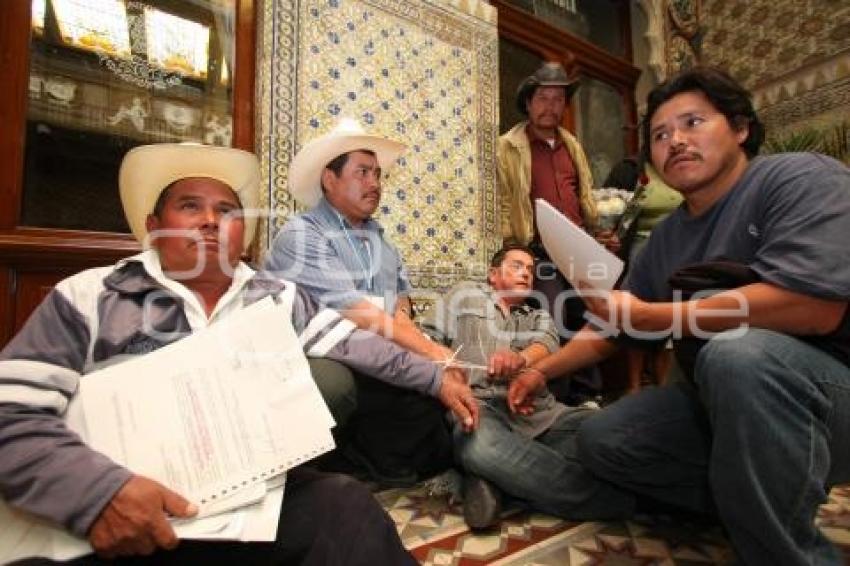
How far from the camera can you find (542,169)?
3.00 m

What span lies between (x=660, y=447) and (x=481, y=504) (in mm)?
512

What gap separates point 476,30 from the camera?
3.07 meters

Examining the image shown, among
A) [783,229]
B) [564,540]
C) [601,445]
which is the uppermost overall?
[783,229]

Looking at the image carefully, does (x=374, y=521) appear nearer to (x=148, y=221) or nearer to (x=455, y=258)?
(x=148, y=221)

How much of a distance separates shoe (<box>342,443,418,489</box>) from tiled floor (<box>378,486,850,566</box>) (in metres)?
0.19

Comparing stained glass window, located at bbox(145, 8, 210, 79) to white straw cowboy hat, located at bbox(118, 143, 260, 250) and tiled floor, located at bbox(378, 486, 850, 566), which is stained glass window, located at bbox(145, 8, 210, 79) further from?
tiled floor, located at bbox(378, 486, 850, 566)

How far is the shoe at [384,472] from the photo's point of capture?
1738 millimetres

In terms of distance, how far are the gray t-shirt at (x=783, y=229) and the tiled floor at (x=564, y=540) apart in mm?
608

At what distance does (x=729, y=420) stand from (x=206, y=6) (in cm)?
266

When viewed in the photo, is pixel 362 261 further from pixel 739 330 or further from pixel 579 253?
pixel 739 330

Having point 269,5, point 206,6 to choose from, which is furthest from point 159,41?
point 269,5

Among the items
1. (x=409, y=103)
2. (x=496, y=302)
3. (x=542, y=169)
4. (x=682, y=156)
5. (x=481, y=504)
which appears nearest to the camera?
(x=682, y=156)

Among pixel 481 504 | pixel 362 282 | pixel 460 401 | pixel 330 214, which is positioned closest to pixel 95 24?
pixel 330 214

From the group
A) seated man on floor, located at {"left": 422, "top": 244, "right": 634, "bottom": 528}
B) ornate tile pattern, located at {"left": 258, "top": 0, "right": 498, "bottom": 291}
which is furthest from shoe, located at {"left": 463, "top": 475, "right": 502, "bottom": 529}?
ornate tile pattern, located at {"left": 258, "top": 0, "right": 498, "bottom": 291}
